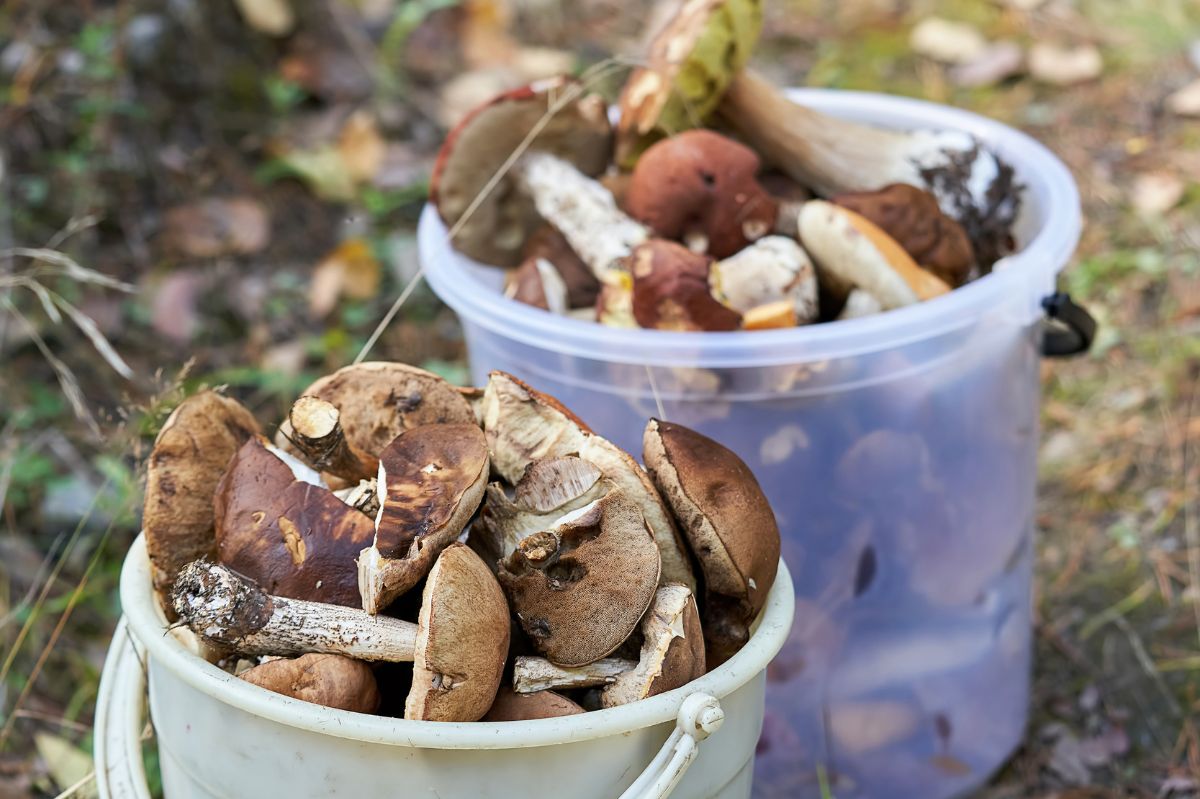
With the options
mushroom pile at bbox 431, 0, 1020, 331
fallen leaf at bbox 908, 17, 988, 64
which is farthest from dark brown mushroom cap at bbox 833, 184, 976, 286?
fallen leaf at bbox 908, 17, 988, 64

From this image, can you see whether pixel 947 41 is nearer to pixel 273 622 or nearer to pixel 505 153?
pixel 505 153

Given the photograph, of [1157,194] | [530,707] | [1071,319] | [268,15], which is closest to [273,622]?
[530,707]

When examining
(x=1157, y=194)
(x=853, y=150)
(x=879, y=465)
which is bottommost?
(x=1157, y=194)

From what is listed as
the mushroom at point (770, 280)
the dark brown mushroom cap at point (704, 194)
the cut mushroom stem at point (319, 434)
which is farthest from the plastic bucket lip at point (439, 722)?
the dark brown mushroom cap at point (704, 194)

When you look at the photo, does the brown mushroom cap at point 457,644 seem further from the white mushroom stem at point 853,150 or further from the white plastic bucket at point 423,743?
the white mushroom stem at point 853,150

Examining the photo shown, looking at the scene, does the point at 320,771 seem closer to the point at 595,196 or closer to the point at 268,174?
the point at 595,196

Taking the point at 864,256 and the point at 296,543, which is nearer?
the point at 296,543

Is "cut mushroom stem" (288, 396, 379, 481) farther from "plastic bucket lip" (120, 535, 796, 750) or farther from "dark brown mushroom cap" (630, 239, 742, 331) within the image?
"dark brown mushroom cap" (630, 239, 742, 331)

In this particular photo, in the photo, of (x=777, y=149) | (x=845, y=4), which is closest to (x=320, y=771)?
(x=777, y=149)
